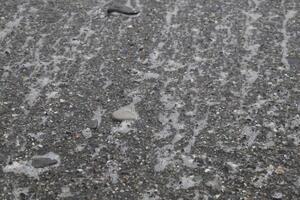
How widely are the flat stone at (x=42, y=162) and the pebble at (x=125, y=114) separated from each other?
50 cm

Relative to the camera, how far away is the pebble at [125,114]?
3145mm

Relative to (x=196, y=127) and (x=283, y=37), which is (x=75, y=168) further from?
(x=283, y=37)

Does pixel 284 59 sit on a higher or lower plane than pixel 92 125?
higher

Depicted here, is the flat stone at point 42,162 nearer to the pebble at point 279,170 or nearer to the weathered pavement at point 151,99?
the weathered pavement at point 151,99

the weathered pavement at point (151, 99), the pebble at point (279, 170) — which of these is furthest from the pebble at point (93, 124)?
the pebble at point (279, 170)

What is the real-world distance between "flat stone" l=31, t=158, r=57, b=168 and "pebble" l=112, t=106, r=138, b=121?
0.50m

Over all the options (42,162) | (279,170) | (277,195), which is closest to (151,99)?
(42,162)

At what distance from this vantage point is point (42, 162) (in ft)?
9.30

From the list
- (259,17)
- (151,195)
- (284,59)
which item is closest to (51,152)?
(151,195)

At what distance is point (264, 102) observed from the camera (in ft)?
10.7

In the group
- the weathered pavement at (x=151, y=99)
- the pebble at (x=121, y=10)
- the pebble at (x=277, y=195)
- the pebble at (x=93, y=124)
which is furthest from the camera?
the pebble at (x=121, y=10)

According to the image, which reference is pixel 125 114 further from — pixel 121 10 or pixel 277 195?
pixel 121 10

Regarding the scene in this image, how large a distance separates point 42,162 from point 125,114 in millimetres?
609

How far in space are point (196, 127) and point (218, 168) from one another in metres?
0.36
